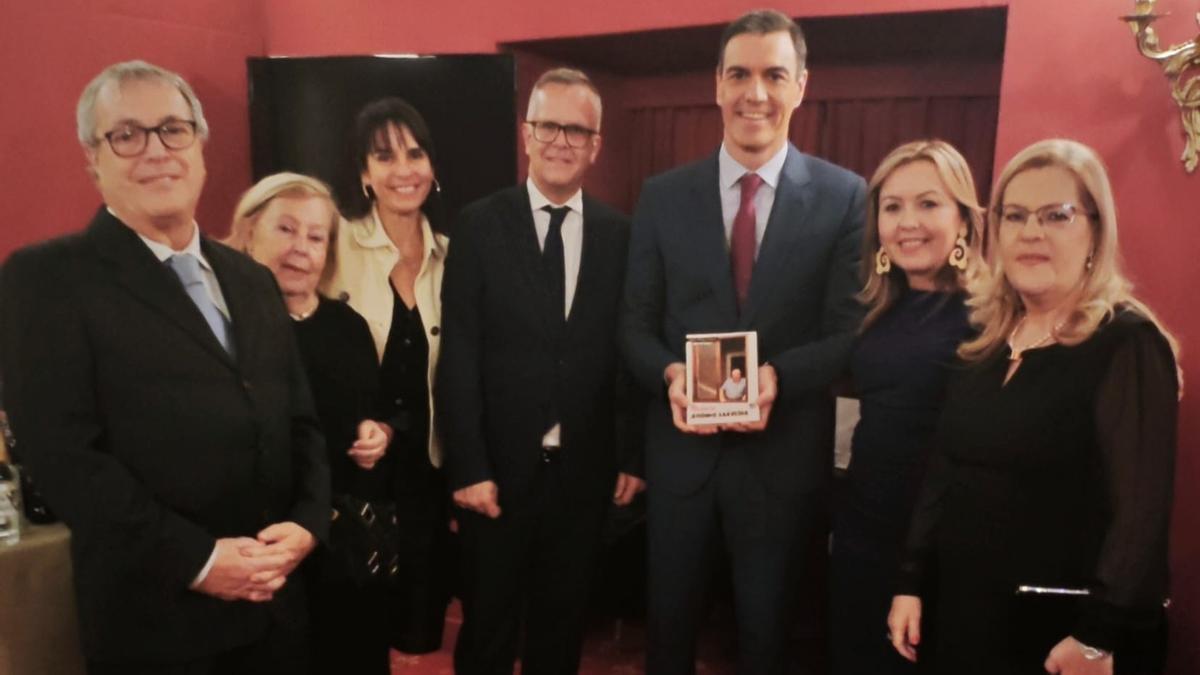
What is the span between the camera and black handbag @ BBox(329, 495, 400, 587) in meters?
Result: 2.06

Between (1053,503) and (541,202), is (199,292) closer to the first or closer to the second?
(541,202)

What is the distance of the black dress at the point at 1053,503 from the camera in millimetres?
1448

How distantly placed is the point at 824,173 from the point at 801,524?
3.07ft

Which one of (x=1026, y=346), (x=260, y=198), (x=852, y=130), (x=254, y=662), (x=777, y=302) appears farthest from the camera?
(x=852, y=130)

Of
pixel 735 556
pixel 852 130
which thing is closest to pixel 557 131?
pixel 735 556

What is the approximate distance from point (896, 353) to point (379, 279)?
4.87 feet

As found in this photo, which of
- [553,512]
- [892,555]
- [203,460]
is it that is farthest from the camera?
[553,512]

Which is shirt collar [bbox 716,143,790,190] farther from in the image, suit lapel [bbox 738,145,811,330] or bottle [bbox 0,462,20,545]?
bottle [bbox 0,462,20,545]

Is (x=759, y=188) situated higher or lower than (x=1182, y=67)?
lower

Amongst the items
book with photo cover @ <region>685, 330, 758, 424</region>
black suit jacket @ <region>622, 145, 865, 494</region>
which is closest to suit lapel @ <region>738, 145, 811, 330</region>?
black suit jacket @ <region>622, 145, 865, 494</region>

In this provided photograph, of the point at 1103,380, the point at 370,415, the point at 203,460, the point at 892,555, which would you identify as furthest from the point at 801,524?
the point at 203,460

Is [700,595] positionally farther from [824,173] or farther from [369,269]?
[369,269]

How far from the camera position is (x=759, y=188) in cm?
215

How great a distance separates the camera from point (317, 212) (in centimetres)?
219
